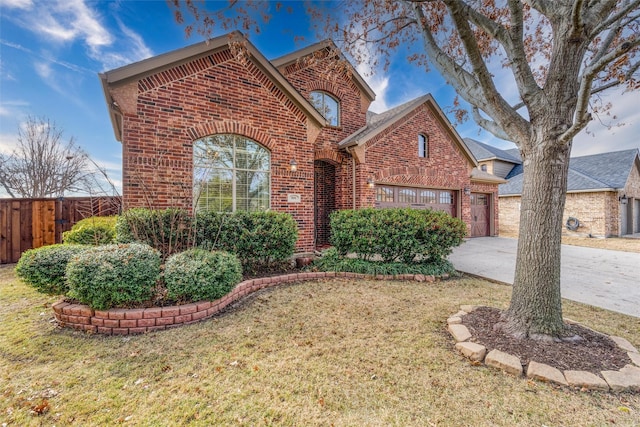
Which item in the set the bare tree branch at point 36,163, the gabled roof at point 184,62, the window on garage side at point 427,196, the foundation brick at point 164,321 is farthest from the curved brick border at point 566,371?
the bare tree branch at point 36,163

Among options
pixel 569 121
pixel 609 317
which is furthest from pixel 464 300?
pixel 569 121

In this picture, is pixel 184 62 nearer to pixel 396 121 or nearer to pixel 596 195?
pixel 396 121

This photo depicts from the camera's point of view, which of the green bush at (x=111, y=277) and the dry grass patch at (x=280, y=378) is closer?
the dry grass patch at (x=280, y=378)

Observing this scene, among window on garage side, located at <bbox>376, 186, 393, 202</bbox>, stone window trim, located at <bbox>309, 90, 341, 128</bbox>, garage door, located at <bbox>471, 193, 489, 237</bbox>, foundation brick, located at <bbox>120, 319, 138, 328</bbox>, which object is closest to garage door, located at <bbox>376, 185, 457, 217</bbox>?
window on garage side, located at <bbox>376, 186, 393, 202</bbox>

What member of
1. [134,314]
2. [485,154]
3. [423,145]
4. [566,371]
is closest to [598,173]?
[485,154]

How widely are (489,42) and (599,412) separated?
6176 millimetres

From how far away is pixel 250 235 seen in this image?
5863mm

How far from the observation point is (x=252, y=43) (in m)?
7.20

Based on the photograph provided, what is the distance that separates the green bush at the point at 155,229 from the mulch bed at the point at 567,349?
5.03m

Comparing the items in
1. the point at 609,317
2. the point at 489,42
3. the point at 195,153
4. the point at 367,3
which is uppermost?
the point at 367,3

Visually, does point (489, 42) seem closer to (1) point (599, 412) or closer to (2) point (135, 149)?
(1) point (599, 412)

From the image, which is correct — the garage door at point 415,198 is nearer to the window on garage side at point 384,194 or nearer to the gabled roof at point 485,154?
the window on garage side at point 384,194

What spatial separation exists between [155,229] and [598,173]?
25640mm

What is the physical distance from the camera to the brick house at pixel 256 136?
19.8ft
